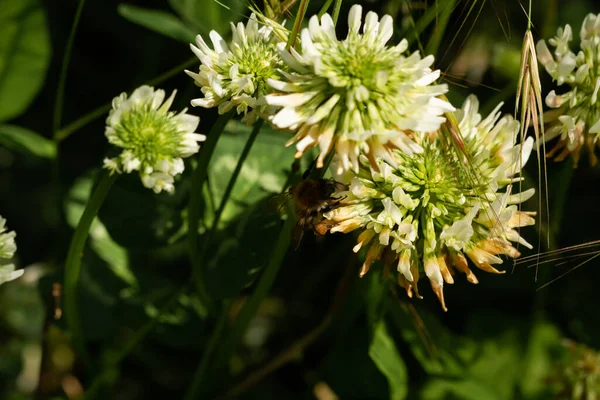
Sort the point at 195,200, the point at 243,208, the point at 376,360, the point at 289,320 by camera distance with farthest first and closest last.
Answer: the point at 289,320
the point at 243,208
the point at 376,360
the point at 195,200

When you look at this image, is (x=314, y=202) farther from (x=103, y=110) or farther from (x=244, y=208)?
(x=103, y=110)

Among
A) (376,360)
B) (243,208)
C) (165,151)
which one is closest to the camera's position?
(165,151)

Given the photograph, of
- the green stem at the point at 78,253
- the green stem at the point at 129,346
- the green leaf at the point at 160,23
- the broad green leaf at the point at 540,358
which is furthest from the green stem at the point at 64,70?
the broad green leaf at the point at 540,358

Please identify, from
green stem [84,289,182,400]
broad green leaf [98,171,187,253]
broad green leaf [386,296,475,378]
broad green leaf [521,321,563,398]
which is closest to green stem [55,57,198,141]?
broad green leaf [98,171,187,253]

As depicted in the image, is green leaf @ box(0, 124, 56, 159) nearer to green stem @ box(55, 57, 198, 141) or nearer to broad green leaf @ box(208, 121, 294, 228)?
green stem @ box(55, 57, 198, 141)

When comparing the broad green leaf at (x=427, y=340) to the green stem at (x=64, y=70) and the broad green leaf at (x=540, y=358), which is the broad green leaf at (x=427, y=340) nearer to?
the broad green leaf at (x=540, y=358)

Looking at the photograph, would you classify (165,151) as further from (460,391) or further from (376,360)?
(460,391)

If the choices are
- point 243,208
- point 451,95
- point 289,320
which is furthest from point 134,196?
point 451,95

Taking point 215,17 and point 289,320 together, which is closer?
point 215,17
